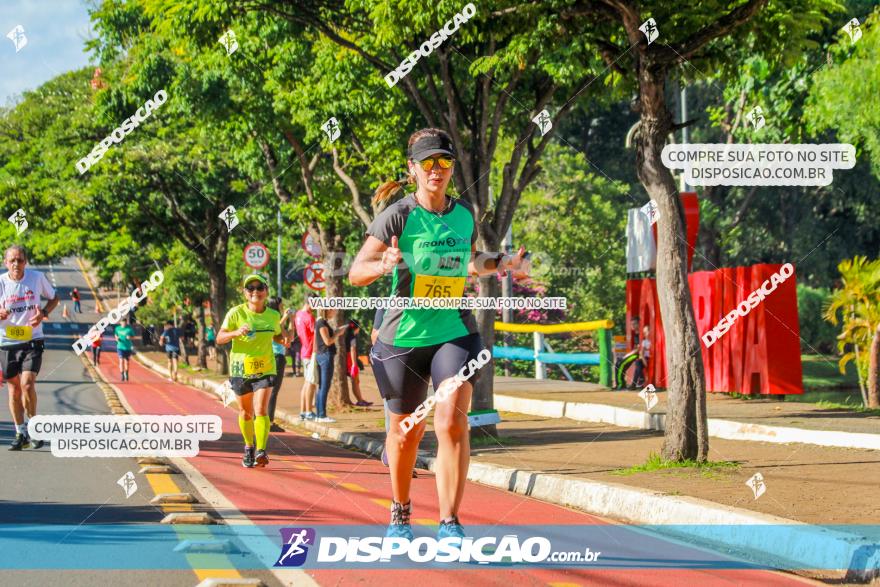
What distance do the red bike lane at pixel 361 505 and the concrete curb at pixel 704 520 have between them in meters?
0.26

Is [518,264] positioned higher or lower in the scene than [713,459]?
higher

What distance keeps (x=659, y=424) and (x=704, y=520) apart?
27.8 feet

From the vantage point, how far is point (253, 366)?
12430 millimetres

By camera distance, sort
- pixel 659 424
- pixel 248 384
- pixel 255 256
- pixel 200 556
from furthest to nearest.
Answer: pixel 255 256 < pixel 659 424 < pixel 248 384 < pixel 200 556

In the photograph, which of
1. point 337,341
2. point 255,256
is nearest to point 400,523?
point 337,341

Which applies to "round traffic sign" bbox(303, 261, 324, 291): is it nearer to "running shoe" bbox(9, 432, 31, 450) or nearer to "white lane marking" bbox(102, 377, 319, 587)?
"running shoe" bbox(9, 432, 31, 450)

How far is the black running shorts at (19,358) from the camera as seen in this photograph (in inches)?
504

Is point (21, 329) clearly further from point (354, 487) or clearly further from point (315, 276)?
point (315, 276)

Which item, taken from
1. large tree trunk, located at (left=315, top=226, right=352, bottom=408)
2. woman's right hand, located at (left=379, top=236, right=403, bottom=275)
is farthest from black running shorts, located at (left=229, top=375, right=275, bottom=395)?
large tree trunk, located at (left=315, top=226, right=352, bottom=408)

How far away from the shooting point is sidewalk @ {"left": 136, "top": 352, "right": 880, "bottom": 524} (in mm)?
8609

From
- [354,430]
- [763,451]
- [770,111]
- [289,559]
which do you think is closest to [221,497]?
[289,559]

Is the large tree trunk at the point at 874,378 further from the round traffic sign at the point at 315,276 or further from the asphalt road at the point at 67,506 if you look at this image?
the asphalt road at the point at 67,506

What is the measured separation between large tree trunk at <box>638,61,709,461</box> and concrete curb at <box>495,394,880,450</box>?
2032 mm

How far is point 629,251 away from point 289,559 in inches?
704
